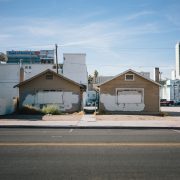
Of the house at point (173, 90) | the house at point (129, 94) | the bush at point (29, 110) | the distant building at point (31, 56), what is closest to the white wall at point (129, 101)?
the house at point (129, 94)

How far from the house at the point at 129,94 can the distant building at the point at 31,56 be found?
225 feet

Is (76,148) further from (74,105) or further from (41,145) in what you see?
(74,105)

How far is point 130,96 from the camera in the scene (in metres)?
34.2

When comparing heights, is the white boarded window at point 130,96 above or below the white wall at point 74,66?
below

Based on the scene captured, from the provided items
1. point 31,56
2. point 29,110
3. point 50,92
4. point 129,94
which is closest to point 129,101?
point 129,94

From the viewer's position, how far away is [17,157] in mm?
9352

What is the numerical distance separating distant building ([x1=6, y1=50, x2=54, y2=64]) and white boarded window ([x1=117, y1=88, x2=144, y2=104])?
226ft

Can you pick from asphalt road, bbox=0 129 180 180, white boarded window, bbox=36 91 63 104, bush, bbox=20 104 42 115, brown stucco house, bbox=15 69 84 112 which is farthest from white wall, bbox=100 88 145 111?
asphalt road, bbox=0 129 180 180

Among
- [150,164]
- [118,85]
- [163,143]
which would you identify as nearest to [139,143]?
[163,143]

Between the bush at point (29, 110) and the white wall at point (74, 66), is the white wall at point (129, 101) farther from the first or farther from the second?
the white wall at point (74, 66)

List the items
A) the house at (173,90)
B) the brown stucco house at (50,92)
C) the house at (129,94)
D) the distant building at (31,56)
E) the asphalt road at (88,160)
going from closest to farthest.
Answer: the asphalt road at (88,160), the house at (129,94), the brown stucco house at (50,92), the house at (173,90), the distant building at (31,56)

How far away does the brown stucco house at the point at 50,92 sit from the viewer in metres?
34.8

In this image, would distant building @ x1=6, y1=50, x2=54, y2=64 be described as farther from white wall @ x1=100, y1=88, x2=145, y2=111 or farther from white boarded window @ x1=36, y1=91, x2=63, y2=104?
white wall @ x1=100, y1=88, x2=145, y2=111

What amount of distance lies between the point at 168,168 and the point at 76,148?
3.92 m
